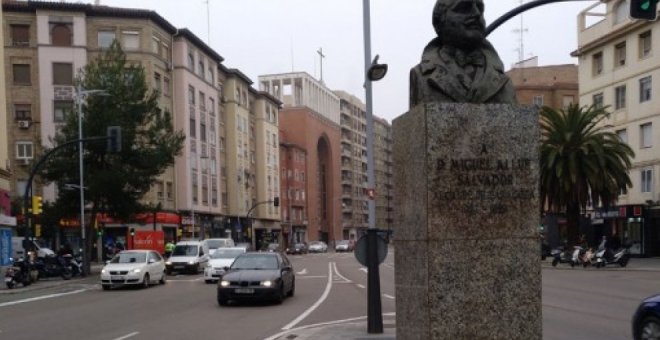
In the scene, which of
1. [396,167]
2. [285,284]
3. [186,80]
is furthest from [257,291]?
[186,80]

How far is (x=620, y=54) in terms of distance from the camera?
45.9 meters

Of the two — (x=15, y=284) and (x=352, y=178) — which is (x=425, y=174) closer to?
(x=15, y=284)

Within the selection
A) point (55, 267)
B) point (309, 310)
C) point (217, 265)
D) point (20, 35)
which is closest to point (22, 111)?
point (20, 35)

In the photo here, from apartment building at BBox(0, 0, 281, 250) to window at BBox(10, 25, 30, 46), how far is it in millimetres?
81

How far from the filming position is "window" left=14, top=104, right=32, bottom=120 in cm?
5453

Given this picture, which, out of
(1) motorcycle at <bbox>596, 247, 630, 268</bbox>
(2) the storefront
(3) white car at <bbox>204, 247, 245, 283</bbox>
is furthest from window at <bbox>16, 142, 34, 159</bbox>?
(2) the storefront

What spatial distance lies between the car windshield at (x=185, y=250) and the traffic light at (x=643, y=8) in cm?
2891

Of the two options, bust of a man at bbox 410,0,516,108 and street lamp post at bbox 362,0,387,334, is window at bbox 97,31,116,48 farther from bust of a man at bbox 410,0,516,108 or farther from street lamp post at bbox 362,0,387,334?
bust of a man at bbox 410,0,516,108

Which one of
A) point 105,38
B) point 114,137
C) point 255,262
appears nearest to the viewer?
point 255,262

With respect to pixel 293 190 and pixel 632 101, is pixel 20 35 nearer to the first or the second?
pixel 632 101

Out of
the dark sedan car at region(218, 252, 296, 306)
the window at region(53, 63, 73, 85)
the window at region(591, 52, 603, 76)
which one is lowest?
the dark sedan car at region(218, 252, 296, 306)

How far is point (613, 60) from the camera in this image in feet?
152

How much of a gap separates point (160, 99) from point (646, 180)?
38.8 metres

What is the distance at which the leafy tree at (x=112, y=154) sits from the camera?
124 feet
